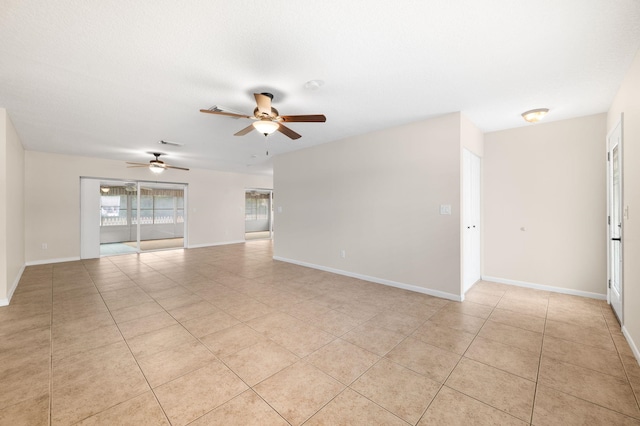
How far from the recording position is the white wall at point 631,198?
2254mm

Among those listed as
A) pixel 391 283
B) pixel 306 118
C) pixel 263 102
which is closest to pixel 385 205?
pixel 391 283

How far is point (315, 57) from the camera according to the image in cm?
227

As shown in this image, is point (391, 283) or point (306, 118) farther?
point (391, 283)

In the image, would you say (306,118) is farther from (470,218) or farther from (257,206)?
(257,206)

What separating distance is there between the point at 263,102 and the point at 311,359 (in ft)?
8.09

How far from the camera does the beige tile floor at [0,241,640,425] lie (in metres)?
1.69

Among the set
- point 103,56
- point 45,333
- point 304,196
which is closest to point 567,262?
point 304,196

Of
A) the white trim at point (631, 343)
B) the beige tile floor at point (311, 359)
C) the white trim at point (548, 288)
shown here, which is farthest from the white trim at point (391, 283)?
the white trim at point (631, 343)

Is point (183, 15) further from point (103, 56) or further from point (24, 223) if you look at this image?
point (24, 223)

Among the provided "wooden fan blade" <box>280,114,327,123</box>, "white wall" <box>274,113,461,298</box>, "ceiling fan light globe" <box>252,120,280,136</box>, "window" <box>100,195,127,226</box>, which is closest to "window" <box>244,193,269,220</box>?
"window" <box>100,195,127,226</box>

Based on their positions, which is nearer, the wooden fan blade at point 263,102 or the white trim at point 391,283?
the wooden fan blade at point 263,102

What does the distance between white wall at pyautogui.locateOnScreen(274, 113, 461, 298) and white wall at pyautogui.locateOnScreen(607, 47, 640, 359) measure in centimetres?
149

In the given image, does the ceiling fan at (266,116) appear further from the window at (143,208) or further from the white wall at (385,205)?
the window at (143,208)

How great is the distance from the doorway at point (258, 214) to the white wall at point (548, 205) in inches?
316
